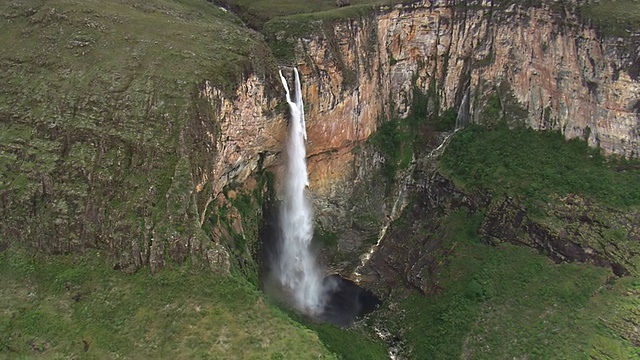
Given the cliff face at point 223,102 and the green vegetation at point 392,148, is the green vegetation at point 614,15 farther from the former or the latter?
the green vegetation at point 392,148

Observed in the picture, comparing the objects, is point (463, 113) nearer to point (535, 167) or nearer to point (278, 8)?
point (535, 167)

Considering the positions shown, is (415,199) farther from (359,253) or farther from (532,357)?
(532,357)

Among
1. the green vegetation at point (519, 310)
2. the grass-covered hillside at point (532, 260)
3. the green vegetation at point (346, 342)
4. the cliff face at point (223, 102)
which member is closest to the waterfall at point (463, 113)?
the cliff face at point (223, 102)

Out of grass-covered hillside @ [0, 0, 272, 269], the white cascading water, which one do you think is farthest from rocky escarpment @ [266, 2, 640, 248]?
grass-covered hillside @ [0, 0, 272, 269]

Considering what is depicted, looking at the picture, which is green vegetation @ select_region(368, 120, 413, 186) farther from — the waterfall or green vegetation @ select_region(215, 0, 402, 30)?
green vegetation @ select_region(215, 0, 402, 30)

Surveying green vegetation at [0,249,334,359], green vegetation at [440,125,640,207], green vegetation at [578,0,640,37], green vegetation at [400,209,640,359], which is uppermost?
green vegetation at [578,0,640,37]

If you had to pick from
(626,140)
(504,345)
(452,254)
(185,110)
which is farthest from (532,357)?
(185,110)

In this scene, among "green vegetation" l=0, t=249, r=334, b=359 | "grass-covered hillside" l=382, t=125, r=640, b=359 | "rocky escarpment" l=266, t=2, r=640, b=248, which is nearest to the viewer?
"green vegetation" l=0, t=249, r=334, b=359
